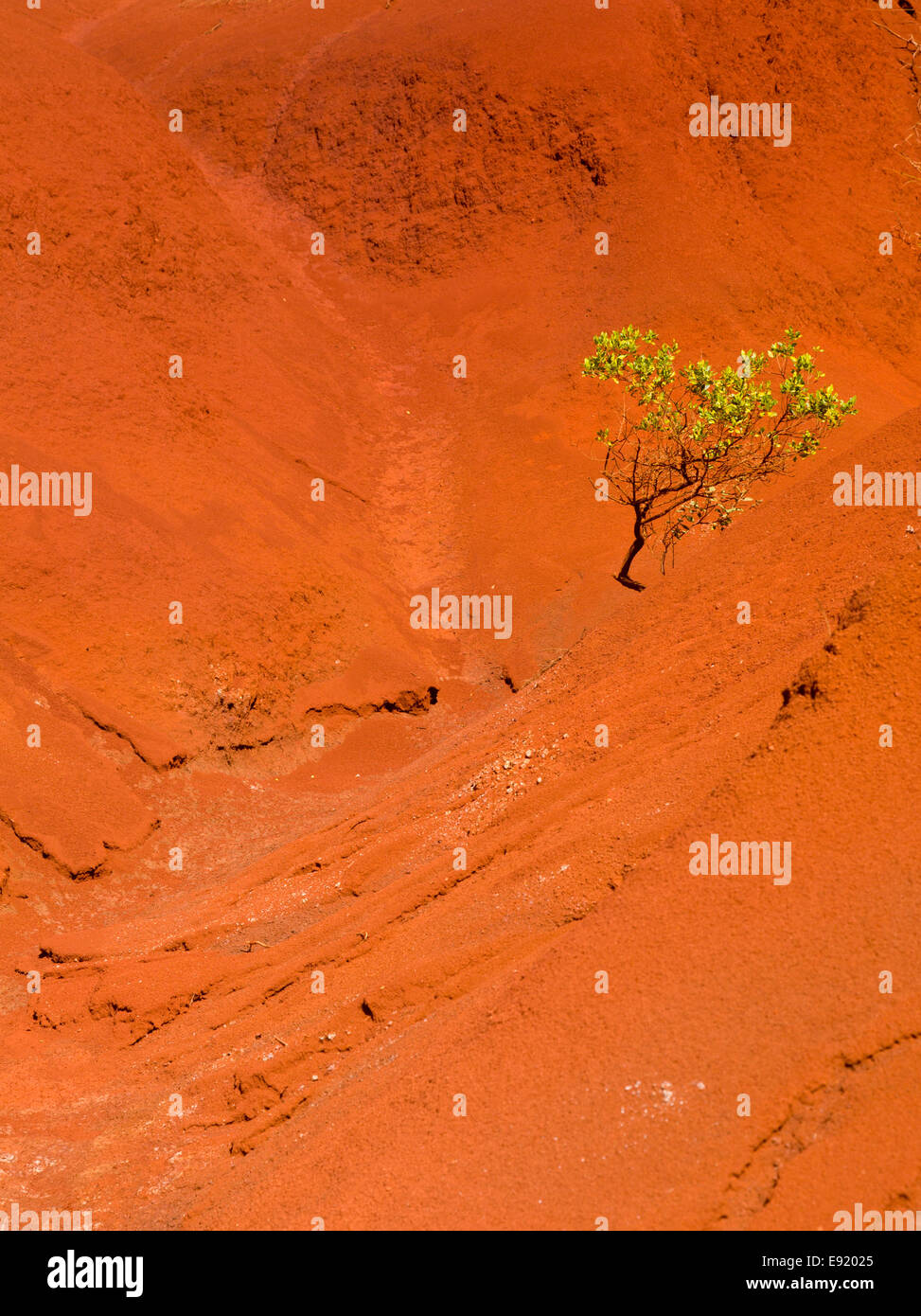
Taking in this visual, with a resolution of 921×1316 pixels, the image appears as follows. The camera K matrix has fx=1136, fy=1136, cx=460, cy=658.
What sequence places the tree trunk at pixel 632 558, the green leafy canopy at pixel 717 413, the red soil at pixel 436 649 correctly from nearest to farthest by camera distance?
the red soil at pixel 436 649, the green leafy canopy at pixel 717 413, the tree trunk at pixel 632 558

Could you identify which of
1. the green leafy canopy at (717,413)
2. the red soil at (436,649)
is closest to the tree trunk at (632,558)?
the green leafy canopy at (717,413)

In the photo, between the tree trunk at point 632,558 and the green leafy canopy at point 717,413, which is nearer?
the green leafy canopy at point 717,413

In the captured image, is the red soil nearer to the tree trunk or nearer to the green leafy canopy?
the tree trunk

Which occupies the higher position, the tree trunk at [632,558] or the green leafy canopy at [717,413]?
the green leafy canopy at [717,413]

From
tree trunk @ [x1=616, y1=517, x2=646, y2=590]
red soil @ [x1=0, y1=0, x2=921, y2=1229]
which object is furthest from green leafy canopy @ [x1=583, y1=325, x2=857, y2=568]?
red soil @ [x1=0, y1=0, x2=921, y2=1229]

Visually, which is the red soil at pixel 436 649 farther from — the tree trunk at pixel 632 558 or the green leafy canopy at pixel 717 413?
the green leafy canopy at pixel 717 413

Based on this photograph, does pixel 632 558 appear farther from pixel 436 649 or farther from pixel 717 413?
pixel 436 649

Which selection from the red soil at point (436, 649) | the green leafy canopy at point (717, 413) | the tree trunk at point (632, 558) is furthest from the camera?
the tree trunk at point (632, 558)

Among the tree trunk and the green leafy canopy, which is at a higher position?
the green leafy canopy
